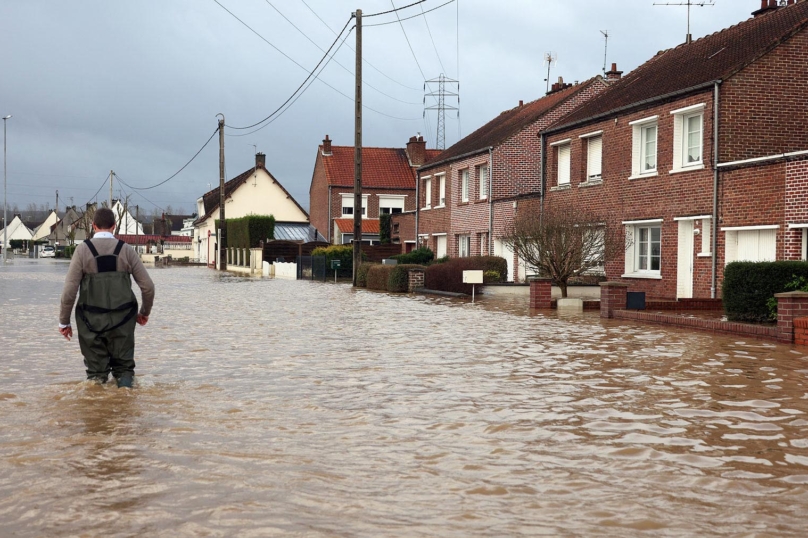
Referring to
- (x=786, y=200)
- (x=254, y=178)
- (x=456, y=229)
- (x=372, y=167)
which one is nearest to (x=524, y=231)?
(x=786, y=200)

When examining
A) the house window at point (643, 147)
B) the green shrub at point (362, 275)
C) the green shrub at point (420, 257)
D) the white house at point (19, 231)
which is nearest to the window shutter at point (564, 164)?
the house window at point (643, 147)

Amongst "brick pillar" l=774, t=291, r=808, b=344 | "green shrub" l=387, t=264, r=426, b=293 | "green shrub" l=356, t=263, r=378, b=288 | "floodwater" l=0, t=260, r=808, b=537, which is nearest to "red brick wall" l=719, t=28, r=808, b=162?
"brick pillar" l=774, t=291, r=808, b=344

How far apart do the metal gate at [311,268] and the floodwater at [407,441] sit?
98.1ft

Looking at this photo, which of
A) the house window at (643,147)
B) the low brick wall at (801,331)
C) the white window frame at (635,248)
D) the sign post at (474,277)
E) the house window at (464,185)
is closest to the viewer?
the low brick wall at (801,331)

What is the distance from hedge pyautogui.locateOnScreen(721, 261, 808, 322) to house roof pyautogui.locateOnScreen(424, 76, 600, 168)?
21538mm

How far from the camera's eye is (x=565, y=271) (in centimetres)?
2453

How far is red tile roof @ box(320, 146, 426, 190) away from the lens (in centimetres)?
6284

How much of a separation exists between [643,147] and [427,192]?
20071 mm

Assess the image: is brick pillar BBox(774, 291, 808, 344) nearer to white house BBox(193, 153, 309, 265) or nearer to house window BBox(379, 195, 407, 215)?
house window BBox(379, 195, 407, 215)

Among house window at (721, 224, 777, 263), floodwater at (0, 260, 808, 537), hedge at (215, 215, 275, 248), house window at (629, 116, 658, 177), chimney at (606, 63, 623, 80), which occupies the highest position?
chimney at (606, 63, 623, 80)

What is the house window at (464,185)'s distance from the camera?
135 feet

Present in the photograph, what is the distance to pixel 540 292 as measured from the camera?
2295cm

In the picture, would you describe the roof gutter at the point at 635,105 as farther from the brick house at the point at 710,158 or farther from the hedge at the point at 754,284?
the hedge at the point at 754,284

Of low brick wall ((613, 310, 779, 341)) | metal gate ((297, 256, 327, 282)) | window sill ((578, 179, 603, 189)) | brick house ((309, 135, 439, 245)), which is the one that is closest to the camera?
low brick wall ((613, 310, 779, 341))
